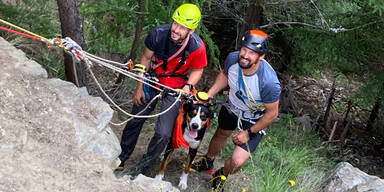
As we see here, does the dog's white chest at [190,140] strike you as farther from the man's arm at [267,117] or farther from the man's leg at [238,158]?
the man's arm at [267,117]

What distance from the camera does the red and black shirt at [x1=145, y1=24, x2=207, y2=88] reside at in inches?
184

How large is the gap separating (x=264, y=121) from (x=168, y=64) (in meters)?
1.41

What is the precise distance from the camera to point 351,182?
5.39 meters

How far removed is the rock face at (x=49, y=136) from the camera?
3.08 m

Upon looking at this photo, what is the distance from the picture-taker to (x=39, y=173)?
10.1ft

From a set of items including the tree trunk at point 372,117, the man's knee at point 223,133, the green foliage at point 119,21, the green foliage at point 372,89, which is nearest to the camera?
the man's knee at point 223,133

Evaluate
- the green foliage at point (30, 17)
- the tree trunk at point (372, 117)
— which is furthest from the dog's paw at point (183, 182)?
the tree trunk at point (372, 117)

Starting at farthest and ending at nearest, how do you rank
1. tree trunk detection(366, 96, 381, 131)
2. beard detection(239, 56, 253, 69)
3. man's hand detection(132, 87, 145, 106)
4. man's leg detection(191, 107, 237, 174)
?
tree trunk detection(366, 96, 381, 131) → man's leg detection(191, 107, 237, 174) → man's hand detection(132, 87, 145, 106) → beard detection(239, 56, 253, 69)

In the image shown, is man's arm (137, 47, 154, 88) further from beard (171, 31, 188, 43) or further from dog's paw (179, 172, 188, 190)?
dog's paw (179, 172, 188, 190)

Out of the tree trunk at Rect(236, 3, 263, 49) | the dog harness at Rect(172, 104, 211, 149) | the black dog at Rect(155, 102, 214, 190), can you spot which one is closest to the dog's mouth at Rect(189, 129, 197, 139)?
the black dog at Rect(155, 102, 214, 190)

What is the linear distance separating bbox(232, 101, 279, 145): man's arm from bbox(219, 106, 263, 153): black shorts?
10 cm

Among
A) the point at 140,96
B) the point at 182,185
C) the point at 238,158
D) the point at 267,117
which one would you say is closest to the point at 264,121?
the point at 267,117

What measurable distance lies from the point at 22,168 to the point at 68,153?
18.2 inches

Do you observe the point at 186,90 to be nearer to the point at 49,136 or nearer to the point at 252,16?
the point at 49,136
